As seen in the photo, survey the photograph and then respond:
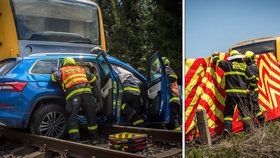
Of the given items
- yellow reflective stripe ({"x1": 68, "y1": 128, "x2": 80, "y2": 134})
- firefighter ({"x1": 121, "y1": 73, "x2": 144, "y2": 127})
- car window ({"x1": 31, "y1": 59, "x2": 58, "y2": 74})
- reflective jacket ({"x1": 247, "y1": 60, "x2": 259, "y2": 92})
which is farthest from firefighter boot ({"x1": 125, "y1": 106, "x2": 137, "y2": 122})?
→ reflective jacket ({"x1": 247, "y1": 60, "x2": 259, "y2": 92})

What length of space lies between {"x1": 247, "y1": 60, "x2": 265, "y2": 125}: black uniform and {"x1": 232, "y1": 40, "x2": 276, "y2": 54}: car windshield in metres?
1.36

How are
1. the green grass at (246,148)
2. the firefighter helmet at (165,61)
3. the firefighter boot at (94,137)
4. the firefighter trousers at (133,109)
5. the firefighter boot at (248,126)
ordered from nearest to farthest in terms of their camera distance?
the firefighter helmet at (165,61)
the firefighter trousers at (133,109)
the firefighter boot at (94,137)
the green grass at (246,148)
the firefighter boot at (248,126)

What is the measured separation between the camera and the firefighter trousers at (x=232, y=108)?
3.98 meters

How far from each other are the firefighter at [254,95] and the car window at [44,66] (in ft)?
7.23

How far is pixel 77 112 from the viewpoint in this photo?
2.85 meters

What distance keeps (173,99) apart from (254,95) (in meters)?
1.90

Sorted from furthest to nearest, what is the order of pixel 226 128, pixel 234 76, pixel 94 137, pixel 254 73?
pixel 254 73 → pixel 234 76 → pixel 226 128 → pixel 94 137

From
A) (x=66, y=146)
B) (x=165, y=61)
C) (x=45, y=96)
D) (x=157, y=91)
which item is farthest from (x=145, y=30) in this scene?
(x=66, y=146)

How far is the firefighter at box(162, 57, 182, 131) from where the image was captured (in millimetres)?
2678

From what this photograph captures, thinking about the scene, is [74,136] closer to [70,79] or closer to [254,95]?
[70,79]

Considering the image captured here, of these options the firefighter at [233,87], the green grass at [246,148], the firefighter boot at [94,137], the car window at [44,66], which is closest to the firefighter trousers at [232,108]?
the firefighter at [233,87]

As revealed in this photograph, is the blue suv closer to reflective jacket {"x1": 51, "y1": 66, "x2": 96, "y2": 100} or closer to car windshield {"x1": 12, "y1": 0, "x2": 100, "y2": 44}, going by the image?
reflective jacket {"x1": 51, "y1": 66, "x2": 96, "y2": 100}

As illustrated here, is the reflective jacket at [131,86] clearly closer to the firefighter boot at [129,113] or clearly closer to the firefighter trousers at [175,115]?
the firefighter boot at [129,113]

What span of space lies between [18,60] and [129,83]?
916 mm
